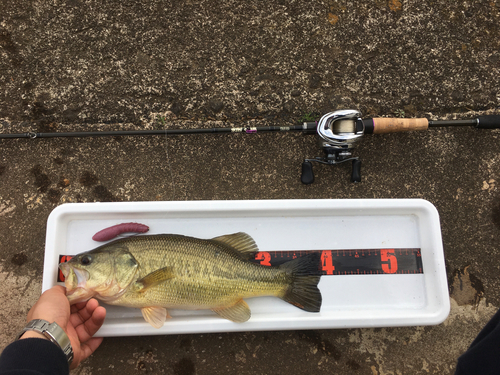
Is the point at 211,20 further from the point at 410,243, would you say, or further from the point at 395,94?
the point at 410,243

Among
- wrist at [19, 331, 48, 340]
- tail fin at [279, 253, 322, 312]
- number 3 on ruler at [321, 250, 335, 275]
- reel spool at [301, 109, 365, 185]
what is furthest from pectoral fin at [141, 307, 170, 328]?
reel spool at [301, 109, 365, 185]

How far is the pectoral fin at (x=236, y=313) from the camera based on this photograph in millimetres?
2039

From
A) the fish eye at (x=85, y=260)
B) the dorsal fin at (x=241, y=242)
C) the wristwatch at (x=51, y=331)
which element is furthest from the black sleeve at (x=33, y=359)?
the dorsal fin at (x=241, y=242)

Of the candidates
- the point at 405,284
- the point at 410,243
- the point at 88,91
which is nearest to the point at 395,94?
the point at 410,243

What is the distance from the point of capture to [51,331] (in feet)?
5.49

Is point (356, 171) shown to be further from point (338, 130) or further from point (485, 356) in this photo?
point (485, 356)

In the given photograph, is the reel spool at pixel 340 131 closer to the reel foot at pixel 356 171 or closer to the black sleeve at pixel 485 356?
the reel foot at pixel 356 171

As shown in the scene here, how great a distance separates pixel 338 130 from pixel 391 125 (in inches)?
16.2

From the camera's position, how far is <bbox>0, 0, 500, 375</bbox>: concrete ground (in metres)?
2.34

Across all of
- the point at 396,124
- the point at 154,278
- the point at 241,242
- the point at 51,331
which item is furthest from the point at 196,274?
the point at 396,124

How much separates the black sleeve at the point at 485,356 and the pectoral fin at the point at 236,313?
4.04 feet

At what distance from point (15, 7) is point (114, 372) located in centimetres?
295

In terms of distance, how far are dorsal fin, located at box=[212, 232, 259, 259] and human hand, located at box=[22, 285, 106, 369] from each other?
851 millimetres

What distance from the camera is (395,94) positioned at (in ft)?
8.11
